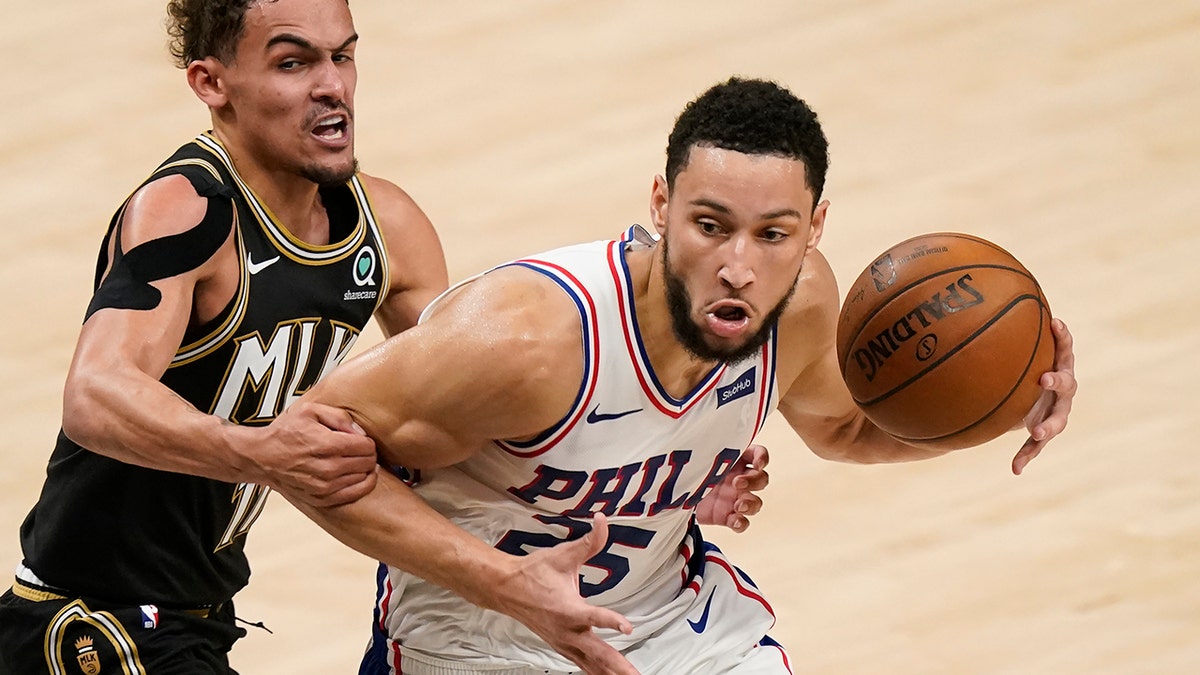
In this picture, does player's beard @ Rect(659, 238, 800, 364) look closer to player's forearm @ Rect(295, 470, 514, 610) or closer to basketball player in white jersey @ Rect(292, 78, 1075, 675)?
basketball player in white jersey @ Rect(292, 78, 1075, 675)

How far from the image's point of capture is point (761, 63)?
762 cm

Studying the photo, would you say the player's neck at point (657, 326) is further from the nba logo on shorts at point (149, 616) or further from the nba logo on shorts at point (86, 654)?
the nba logo on shorts at point (86, 654)

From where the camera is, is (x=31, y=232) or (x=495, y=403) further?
(x=31, y=232)

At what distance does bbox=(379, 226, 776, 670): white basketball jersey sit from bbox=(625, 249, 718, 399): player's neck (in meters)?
0.02

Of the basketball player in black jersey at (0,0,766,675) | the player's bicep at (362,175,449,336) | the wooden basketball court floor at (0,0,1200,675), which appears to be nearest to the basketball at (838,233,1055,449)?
the basketball player in black jersey at (0,0,766,675)

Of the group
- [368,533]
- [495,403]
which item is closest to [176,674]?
[368,533]

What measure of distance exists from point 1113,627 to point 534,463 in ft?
7.29

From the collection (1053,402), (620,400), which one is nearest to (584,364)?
(620,400)

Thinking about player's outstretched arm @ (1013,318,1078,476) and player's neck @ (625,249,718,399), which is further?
player's outstretched arm @ (1013,318,1078,476)

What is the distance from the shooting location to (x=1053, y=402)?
11.3ft

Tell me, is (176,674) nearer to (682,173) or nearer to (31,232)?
(682,173)

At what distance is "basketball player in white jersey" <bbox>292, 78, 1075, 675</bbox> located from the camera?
3061mm

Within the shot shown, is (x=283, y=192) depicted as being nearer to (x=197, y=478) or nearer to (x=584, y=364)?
(x=197, y=478)

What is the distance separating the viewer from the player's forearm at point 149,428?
309 centimetres
